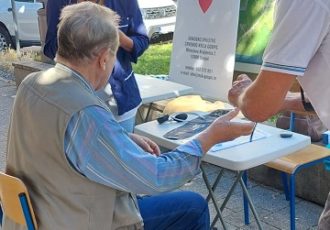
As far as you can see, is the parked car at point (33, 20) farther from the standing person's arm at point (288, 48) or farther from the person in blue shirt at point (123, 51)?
the standing person's arm at point (288, 48)

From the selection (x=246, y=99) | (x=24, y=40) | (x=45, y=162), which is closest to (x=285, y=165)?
(x=246, y=99)

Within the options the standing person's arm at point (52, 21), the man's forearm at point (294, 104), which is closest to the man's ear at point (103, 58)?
the man's forearm at point (294, 104)

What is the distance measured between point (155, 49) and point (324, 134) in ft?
18.9

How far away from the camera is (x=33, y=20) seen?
948 cm

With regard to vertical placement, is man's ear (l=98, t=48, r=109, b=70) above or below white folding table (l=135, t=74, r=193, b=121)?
above

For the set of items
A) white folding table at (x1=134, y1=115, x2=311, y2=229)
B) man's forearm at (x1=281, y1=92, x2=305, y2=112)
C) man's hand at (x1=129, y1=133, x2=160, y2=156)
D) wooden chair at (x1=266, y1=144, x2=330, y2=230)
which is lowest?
wooden chair at (x1=266, y1=144, x2=330, y2=230)

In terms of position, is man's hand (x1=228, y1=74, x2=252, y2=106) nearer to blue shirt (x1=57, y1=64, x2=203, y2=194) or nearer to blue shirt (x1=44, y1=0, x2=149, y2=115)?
blue shirt (x1=57, y1=64, x2=203, y2=194)

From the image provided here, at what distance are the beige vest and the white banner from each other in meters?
2.69

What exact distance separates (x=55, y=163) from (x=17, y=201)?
20 centimetres

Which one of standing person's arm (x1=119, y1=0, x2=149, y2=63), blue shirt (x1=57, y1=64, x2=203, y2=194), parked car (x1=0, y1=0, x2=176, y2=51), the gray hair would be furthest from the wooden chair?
parked car (x1=0, y1=0, x2=176, y2=51)

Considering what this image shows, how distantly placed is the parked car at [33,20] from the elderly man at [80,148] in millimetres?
7894

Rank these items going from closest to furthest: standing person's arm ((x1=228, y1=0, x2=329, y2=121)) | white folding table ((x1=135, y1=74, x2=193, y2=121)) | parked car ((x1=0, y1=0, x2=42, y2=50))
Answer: standing person's arm ((x1=228, y1=0, x2=329, y2=121))
white folding table ((x1=135, y1=74, x2=193, y2=121))
parked car ((x1=0, y1=0, x2=42, y2=50))

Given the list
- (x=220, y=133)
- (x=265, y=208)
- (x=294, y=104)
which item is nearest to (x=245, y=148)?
(x=220, y=133)

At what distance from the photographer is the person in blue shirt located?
8.89 feet
